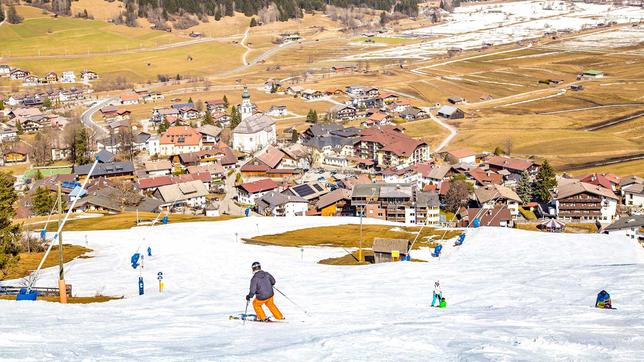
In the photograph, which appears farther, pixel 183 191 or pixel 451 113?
pixel 451 113

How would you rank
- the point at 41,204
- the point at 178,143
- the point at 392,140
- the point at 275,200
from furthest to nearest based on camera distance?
the point at 178,143, the point at 392,140, the point at 275,200, the point at 41,204

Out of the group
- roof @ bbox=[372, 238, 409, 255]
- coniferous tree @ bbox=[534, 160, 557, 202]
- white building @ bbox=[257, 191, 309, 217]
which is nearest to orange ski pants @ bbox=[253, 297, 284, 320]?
roof @ bbox=[372, 238, 409, 255]

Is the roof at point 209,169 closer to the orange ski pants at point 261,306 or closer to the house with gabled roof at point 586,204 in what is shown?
the house with gabled roof at point 586,204

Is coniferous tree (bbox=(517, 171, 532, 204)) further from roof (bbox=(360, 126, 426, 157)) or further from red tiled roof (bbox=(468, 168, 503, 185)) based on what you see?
roof (bbox=(360, 126, 426, 157))

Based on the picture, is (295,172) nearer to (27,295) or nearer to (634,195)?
(634,195)

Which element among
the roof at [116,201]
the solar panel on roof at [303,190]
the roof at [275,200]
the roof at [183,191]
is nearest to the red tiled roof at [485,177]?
the solar panel on roof at [303,190]

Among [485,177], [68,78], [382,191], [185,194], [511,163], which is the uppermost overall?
[68,78]

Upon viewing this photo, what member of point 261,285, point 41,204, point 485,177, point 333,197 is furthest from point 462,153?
point 261,285

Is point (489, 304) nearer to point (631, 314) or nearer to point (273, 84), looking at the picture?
point (631, 314)

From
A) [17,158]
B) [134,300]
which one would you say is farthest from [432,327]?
[17,158]
